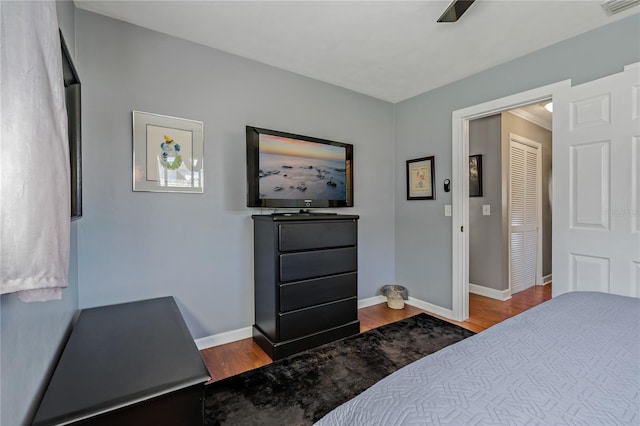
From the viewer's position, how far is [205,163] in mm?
2324

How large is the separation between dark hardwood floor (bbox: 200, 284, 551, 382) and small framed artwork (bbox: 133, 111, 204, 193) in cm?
131

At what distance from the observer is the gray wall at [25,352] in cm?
76

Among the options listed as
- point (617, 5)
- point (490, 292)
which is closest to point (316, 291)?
point (490, 292)

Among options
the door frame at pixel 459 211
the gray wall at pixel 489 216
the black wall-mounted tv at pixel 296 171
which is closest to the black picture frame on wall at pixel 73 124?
the black wall-mounted tv at pixel 296 171

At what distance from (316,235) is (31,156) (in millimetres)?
1816

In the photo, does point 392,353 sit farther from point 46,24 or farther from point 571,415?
point 46,24

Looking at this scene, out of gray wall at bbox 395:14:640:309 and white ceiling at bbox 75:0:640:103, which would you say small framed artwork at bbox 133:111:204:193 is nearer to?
white ceiling at bbox 75:0:640:103

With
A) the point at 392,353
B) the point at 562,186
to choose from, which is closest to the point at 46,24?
the point at 392,353

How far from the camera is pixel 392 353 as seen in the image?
7.43ft

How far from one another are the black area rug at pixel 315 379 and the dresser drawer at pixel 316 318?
0.15 m

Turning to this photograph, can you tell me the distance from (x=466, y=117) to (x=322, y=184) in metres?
1.59

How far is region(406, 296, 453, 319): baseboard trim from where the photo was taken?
9.95ft

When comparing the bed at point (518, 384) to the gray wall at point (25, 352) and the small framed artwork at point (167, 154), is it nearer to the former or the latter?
the gray wall at point (25, 352)

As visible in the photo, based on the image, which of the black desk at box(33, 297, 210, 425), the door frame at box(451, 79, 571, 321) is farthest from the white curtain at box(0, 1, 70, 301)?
the door frame at box(451, 79, 571, 321)
